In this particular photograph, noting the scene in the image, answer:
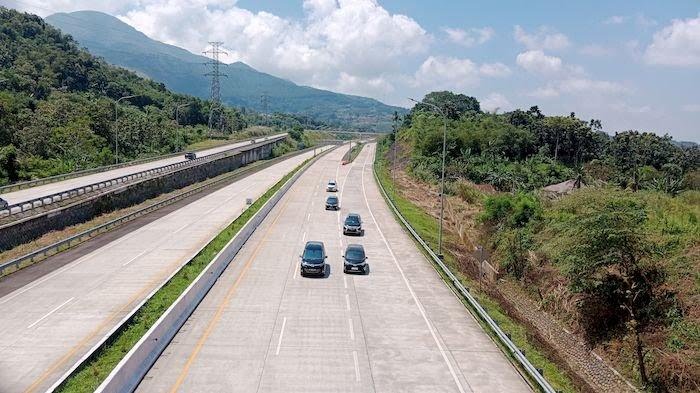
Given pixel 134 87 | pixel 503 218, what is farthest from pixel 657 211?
pixel 134 87

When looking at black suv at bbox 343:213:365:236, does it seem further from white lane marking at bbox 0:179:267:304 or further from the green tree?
the green tree

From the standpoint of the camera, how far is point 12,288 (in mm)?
27406

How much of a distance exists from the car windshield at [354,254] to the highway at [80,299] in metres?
9.74

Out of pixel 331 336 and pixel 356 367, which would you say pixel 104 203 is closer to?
pixel 331 336

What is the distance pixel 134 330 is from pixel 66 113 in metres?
73.1

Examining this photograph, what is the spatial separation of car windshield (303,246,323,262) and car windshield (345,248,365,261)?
161 centimetres

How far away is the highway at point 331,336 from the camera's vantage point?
17.8 m

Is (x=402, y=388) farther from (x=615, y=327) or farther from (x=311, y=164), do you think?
(x=311, y=164)

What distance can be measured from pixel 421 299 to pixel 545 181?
64.5 metres

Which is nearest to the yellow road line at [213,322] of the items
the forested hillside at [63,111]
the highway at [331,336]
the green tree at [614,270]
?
the highway at [331,336]

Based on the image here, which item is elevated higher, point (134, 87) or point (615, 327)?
point (134, 87)

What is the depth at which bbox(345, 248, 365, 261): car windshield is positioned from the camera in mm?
31484

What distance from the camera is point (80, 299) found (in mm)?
25719

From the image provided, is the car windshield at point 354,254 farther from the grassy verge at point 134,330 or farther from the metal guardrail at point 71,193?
the metal guardrail at point 71,193
